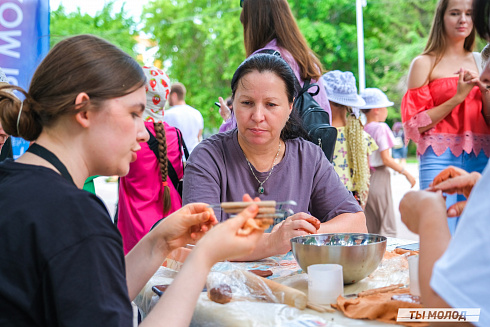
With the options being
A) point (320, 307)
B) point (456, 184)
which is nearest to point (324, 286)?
point (320, 307)

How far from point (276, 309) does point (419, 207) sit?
0.43 metres

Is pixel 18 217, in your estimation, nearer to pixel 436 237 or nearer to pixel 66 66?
pixel 66 66

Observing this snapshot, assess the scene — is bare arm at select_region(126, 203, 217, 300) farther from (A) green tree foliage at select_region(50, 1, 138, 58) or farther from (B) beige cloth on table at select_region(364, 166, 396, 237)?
(A) green tree foliage at select_region(50, 1, 138, 58)

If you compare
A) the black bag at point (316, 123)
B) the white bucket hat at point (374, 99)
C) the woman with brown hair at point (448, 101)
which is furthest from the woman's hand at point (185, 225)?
the white bucket hat at point (374, 99)

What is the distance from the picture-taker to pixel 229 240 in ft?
4.09

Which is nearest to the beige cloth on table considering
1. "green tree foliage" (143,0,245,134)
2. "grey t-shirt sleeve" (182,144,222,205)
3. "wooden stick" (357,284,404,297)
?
"grey t-shirt sleeve" (182,144,222,205)

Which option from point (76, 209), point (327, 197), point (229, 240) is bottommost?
point (327, 197)

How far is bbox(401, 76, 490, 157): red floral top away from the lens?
3.26 m

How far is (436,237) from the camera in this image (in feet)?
3.68

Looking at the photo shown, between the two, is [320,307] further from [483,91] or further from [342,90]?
[342,90]

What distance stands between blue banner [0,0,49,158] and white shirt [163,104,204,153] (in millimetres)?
2408

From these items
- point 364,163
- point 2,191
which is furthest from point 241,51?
point 2,191

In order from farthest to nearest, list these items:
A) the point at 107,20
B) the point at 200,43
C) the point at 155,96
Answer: the point at 200,43, the point at 107,20, the point at 155,96

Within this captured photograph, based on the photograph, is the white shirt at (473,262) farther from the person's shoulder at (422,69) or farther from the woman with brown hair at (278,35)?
the person's shoulder at (422,69)
